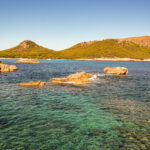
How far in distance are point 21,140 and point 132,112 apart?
11380 millimetres

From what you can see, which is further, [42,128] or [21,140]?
[42,128]

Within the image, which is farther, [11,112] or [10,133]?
[11,112]

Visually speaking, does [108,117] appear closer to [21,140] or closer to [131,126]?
[131,126]

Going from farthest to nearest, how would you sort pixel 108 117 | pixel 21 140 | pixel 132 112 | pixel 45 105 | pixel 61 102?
pixel 61 102, pixel 45 105, pixel 132 112, pixel 108 117, pixel 21 140

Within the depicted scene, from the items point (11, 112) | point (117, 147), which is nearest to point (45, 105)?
point (11, 112)

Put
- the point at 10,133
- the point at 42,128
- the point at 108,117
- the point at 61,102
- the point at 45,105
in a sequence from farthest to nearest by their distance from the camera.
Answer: the point at 61,102 < the point at 45,105 < the point at 108,117 < the point at 42,128 < the point at 10,133

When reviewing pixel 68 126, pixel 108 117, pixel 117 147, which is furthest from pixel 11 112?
pixel 117 147

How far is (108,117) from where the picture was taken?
14.9 m

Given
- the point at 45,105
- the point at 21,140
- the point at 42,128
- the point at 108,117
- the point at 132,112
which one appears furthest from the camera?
the point at 45,105

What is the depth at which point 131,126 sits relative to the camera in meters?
12.9

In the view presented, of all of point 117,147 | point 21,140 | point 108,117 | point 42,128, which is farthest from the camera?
point 108,117

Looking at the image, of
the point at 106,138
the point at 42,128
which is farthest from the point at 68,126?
the point at 106,138

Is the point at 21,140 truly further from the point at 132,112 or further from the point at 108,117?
the point at 132,112

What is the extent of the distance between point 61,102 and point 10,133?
29.1ft
